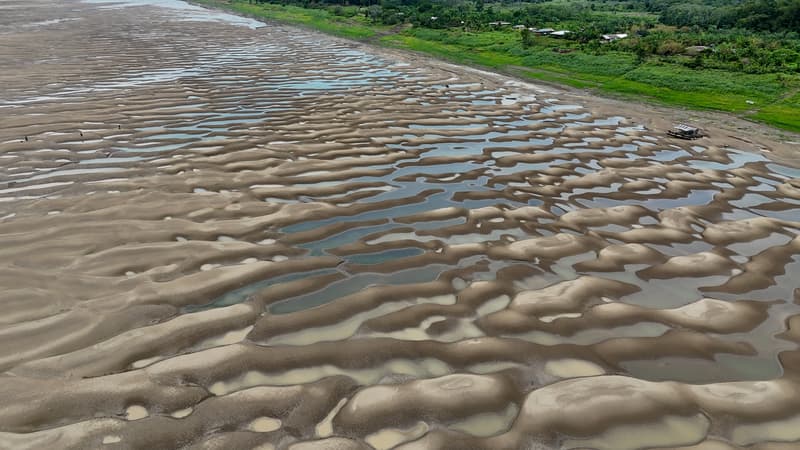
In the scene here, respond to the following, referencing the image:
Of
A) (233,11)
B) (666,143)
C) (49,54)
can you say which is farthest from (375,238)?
(233,11)

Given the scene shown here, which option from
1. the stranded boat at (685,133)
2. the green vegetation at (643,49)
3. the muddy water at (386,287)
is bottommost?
the muddy water at (386,287)

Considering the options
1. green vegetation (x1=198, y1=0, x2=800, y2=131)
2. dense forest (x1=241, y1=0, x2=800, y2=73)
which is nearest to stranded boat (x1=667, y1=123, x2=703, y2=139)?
green vegetation (x1=198, y1=0, x2=800, y2=131)

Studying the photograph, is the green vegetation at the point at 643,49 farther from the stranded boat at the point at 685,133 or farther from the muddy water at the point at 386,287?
the muddy water at the point at 386,287

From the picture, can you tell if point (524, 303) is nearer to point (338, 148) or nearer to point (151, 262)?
point (151, 262)

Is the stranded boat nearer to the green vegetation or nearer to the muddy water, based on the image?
the muddy water

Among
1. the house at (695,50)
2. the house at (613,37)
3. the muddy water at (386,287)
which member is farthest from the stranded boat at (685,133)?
the house at (613,37)

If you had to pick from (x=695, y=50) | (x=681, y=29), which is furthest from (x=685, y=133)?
(x=681, y=29)
